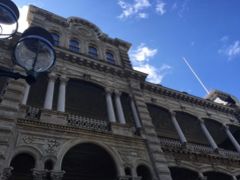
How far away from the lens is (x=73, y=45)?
733 inches

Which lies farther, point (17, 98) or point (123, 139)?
point (123, 139)

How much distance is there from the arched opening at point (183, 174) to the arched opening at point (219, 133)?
22.2 feet

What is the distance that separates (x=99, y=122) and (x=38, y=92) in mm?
4549

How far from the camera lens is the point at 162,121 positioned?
733 inches

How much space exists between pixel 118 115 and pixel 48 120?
4612 mm

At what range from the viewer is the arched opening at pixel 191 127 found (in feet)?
63.7

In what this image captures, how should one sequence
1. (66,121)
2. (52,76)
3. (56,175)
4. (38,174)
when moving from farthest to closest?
(52,76)
(66,121)
(56,175)
(38,174)

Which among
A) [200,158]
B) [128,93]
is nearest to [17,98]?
[128,93]

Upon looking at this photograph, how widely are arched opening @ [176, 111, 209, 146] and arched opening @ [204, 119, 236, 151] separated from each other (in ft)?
3.39

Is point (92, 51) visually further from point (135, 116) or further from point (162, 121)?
point (162, 121)

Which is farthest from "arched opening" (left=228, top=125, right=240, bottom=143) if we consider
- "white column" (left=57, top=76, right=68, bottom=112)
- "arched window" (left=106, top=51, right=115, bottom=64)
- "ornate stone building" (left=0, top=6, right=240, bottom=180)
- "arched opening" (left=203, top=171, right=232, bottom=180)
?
"white column" (left=57, top=76, right=68, bottom=112)

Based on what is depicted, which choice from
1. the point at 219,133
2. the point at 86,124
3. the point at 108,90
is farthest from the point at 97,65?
the point at 219,133

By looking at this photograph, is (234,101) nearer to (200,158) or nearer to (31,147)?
(200,158)

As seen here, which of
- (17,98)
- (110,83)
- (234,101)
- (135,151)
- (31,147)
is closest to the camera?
(31,147)
